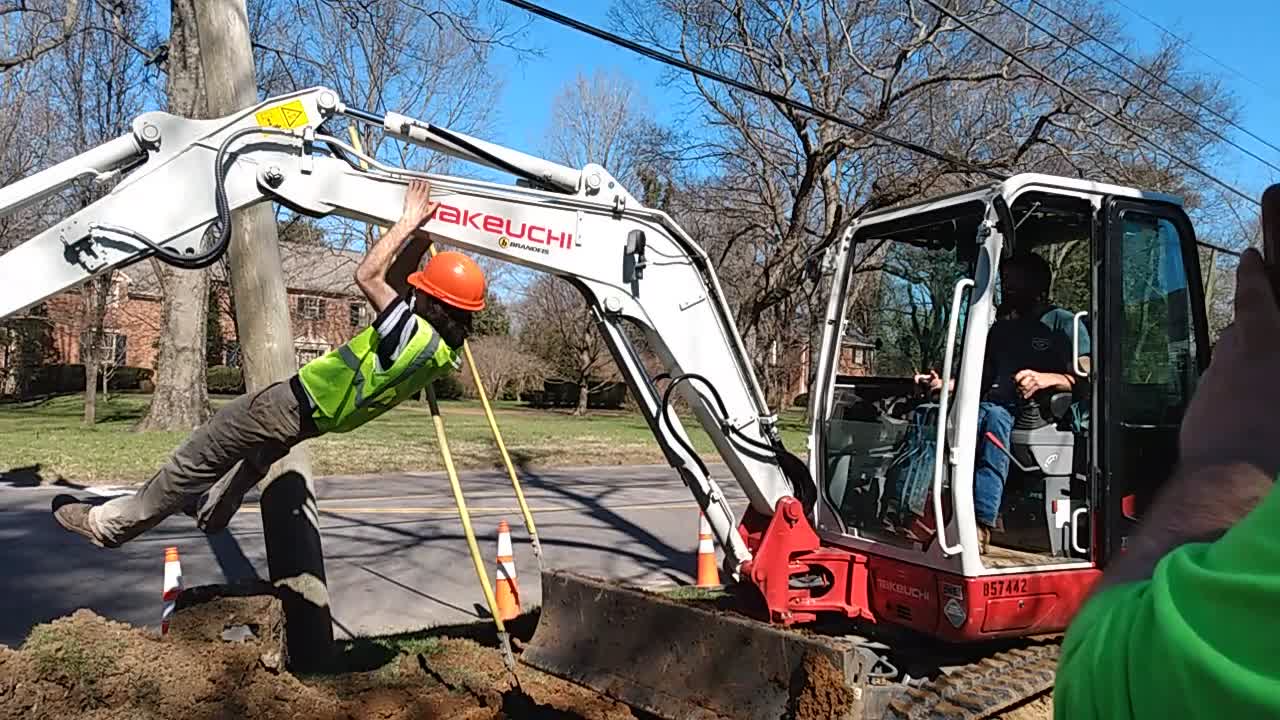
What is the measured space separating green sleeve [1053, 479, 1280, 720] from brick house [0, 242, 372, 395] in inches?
1262

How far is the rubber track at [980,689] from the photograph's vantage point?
4781mm

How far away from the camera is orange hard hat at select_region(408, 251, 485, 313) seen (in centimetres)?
524

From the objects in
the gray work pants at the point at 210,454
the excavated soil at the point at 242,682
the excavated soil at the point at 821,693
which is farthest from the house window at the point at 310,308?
the excavated soil at the point at 821,693

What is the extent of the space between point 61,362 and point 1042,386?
50398mm

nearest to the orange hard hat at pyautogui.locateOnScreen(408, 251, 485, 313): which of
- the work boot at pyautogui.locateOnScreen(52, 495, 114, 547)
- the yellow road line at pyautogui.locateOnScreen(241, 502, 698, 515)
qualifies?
the work boot at pyautogui.locateOnScreen(52, 495, 114, 547)

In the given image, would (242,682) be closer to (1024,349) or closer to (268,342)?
(268,342)

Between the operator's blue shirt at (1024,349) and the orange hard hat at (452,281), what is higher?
the orange hard hat at (452,281)

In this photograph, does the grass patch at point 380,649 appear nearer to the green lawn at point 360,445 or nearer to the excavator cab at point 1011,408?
the excavator cab at point 1011,408

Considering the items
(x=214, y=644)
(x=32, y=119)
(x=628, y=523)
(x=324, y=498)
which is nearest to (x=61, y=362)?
(x=32, y=119)

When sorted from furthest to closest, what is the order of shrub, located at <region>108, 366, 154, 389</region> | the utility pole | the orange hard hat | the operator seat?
shrub, located at <region>108, 366, 154, 389</region>, the utility pole, the operator seat, the orange hard hat

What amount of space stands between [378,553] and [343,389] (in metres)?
6.00

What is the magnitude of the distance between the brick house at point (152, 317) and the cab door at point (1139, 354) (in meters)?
28.7

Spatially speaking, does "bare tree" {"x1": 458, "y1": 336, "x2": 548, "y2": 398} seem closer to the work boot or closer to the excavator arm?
the excavator arm

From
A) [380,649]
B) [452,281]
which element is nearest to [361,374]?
[452,281]
